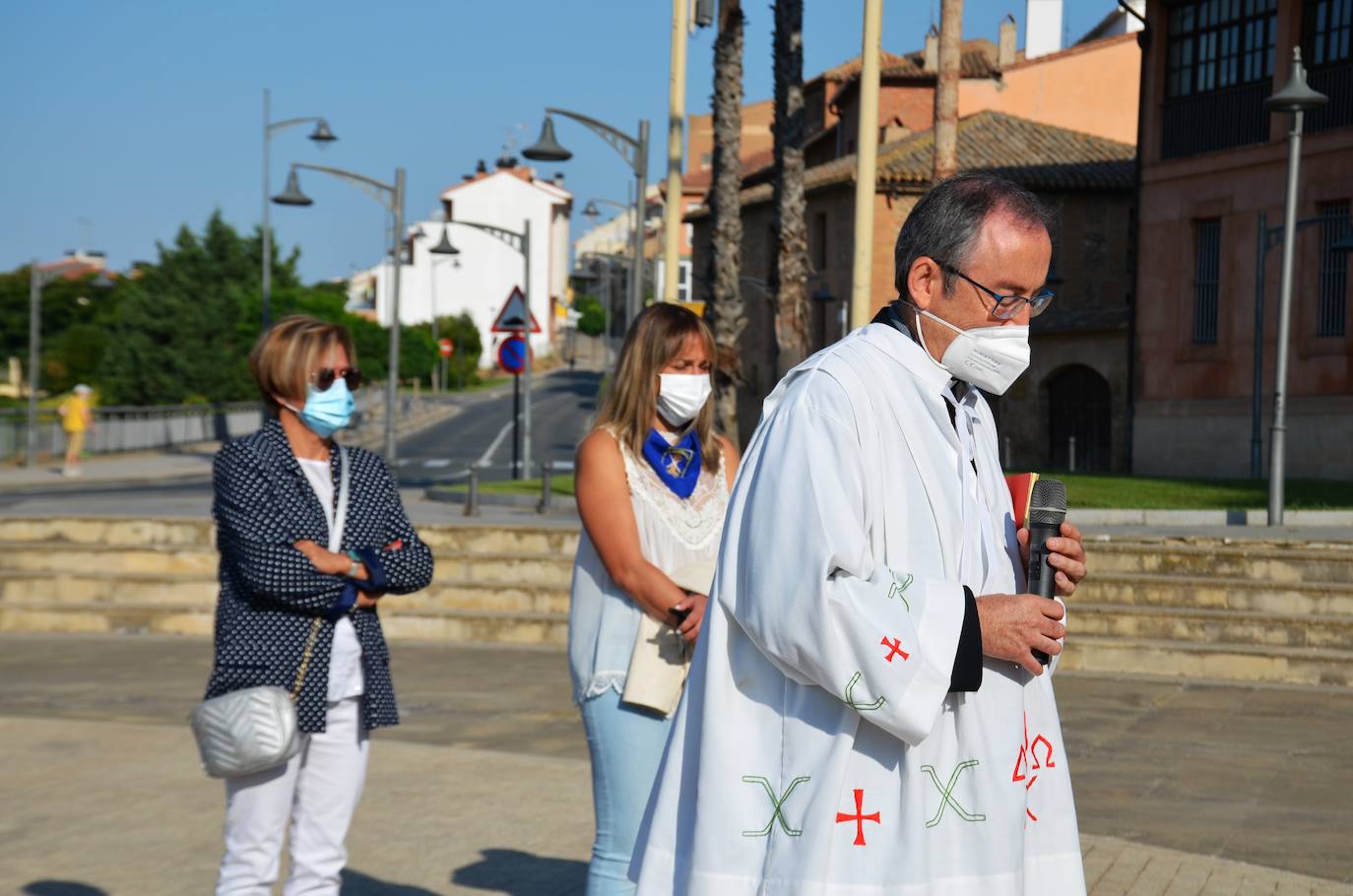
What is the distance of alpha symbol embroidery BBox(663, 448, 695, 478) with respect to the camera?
15.2ft

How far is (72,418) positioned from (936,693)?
35.8m

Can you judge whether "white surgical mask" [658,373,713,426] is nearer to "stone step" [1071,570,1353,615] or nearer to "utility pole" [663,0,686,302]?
"stone step" [1071,570,1353,615]

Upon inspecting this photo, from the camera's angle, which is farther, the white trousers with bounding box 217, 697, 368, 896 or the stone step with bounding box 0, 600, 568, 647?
the stone step with bounding box 0, 600, 568, 647

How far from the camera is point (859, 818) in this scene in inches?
106

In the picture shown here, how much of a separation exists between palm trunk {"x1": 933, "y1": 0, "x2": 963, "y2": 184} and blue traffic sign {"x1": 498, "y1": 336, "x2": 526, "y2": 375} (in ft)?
24.4

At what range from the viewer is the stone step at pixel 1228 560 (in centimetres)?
1332

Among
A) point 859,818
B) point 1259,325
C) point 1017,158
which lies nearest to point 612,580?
point 859,818

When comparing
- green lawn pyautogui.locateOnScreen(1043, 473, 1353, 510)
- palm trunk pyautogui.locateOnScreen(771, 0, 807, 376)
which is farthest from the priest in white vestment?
palm trunk pyautogui.locateOnScreen(771, 0, 807, 376)

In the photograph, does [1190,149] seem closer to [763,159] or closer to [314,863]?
[314,863]

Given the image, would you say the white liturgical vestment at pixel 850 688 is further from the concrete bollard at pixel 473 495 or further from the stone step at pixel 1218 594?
the concrete bollard at pixel 473 495

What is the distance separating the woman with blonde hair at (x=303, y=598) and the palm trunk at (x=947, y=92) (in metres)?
20.1

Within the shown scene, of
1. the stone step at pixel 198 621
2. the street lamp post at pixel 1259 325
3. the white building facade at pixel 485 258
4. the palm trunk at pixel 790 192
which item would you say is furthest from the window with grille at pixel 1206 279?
the white building facade at pixel 485 258

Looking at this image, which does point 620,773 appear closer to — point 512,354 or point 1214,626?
point 1214,626

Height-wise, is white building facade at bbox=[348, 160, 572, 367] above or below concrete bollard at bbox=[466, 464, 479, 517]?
above
